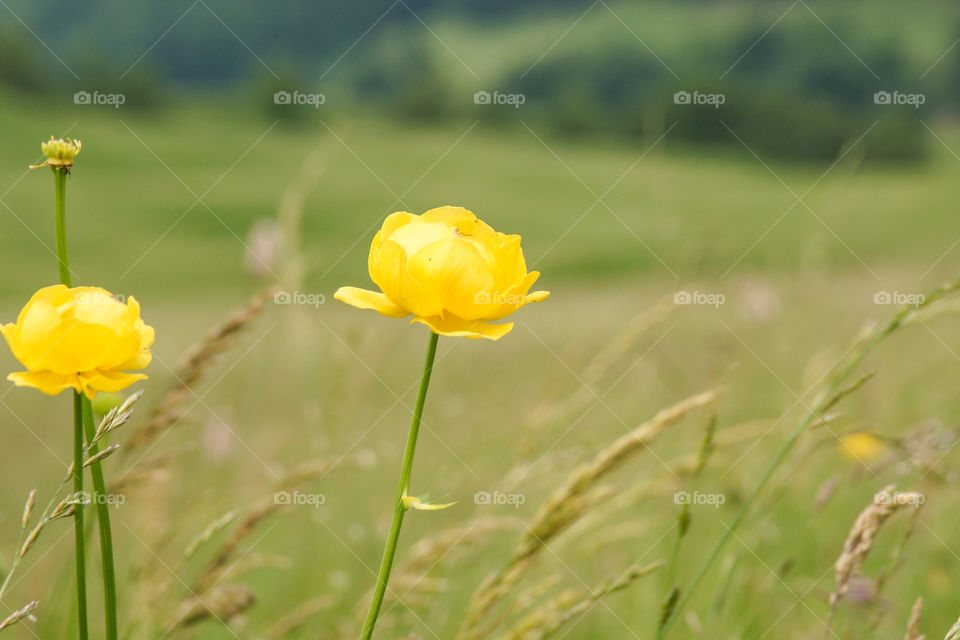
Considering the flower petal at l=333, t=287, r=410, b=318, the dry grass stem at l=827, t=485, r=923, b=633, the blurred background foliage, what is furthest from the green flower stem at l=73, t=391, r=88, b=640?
the blurred background foliage

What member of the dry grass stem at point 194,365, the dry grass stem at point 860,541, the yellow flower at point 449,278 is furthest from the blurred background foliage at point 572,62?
the yellow flower at point 449,278

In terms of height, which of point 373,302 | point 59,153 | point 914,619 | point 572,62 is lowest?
point 914,619

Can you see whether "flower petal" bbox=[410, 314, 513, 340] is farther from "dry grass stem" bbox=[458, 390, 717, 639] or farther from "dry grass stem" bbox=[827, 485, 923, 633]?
"dry grass stem" bbox=[827, 485, 923, 633]

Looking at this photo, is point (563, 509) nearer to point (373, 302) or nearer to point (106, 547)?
point (373, 302)

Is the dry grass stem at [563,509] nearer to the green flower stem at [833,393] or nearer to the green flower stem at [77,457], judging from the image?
the green flower stem at [833,393]

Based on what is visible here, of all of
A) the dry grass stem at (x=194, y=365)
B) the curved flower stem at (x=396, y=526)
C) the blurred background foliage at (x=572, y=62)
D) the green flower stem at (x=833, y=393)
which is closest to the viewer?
the curved flower stem at (x=396, y=526)

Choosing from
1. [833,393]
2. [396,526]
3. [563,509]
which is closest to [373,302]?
[396,526]

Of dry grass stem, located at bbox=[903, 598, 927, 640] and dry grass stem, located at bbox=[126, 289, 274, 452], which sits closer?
dry grass stem, located at bbox=[903, 598, 927, 640]
